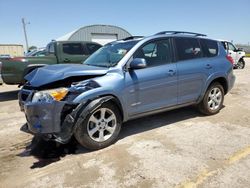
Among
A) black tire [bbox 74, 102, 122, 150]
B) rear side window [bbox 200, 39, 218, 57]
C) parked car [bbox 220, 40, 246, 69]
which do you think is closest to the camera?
black tire [bbox 74, 102, 122, 150]

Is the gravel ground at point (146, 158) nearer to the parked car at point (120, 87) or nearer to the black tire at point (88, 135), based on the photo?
the black tire at point (88, 135)

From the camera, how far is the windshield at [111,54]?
14.5 feet

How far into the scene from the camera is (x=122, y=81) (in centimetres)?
411

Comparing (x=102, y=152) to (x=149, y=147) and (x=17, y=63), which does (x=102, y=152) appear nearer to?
(x=149, y=147)

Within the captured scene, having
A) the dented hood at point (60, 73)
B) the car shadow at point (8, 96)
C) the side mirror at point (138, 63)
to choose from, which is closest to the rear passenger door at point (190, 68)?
the side mirror at point (138, 63)

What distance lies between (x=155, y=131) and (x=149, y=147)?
80 cm

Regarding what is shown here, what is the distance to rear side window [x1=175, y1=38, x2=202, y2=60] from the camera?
5004mm

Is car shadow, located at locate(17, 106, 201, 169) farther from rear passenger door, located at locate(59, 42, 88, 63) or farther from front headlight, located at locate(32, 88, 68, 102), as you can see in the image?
rear passenger door, located at locate(59, 42, 88, 63)

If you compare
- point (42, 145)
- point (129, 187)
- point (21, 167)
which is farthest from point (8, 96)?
point (129, 187)

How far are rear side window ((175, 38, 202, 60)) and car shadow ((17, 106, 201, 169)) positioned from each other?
139 centimetres

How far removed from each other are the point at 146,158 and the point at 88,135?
3.14 ft

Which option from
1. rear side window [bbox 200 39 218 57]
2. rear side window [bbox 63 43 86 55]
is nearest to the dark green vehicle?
rear side window [bbox 63 43 86 55]

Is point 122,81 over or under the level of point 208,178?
over

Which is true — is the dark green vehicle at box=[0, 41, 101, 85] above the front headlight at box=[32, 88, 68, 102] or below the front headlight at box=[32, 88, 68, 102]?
above
